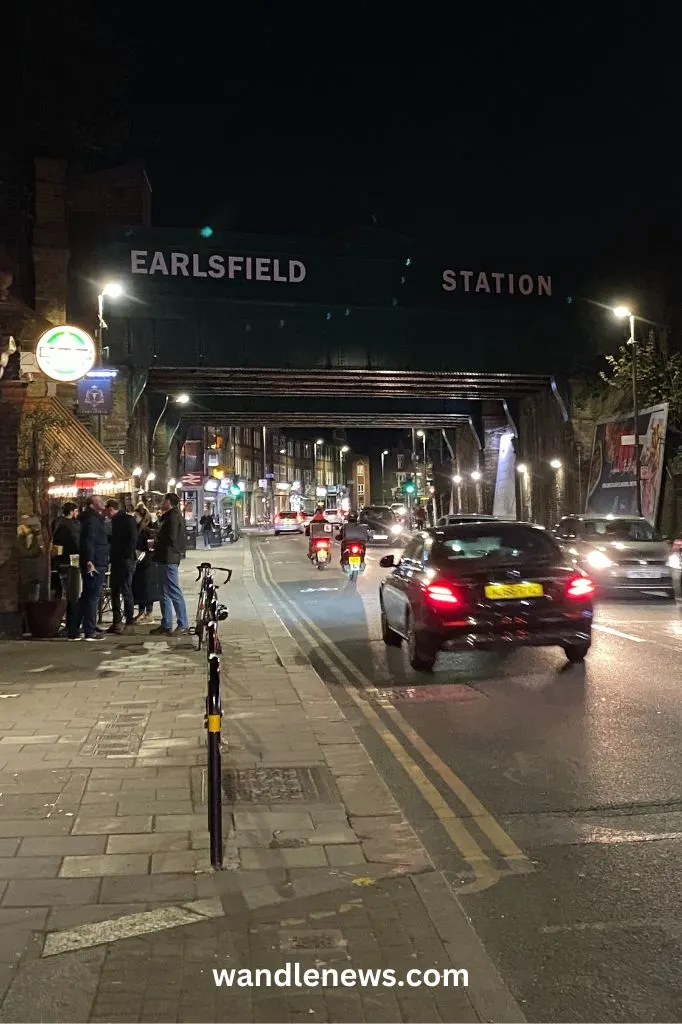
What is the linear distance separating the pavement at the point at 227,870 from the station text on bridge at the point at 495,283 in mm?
26985

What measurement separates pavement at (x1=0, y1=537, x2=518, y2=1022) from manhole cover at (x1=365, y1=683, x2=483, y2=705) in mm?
625

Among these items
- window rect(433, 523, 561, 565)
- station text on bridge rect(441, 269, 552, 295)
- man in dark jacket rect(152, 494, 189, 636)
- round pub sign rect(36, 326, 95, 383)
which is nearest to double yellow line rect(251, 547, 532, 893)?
window rect(433, 523, 561, 565)

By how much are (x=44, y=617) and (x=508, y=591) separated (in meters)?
6.43

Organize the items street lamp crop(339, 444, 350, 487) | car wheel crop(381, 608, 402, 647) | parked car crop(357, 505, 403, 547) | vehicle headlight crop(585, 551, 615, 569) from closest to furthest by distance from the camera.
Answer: car wheel crop(381, 608, 402, 647), vehicle headlight crop(585, 551, 615, 569), parked car crop(357, 505, 403, 547), street lamp crop(339, 444, 350, 487)

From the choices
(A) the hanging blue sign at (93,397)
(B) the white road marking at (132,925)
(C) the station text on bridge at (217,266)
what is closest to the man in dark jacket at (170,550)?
(B) the white road marking at (132,925)

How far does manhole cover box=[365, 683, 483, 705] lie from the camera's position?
849cm

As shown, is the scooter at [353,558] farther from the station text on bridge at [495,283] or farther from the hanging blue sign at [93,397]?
the station text on bridge at [495,283]

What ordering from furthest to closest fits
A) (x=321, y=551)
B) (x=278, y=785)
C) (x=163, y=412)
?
(x=163, y=412)
(x=321, y=551)
(x=278, y=785)

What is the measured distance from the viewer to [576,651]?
986cm

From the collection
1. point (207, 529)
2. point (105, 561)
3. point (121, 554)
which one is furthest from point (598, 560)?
point (207, 529)

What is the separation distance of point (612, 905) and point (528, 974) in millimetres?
756

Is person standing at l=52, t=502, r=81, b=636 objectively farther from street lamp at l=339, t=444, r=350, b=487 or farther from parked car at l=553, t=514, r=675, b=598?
street lamp at l=339, t=444, r=350, b=487

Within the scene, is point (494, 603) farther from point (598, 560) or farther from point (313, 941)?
point (598, 560)

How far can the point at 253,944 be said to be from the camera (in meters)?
3.54
